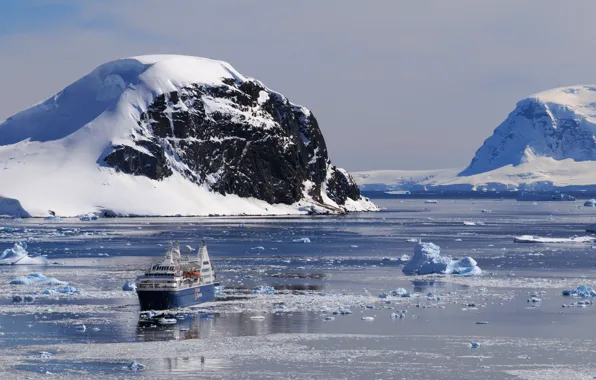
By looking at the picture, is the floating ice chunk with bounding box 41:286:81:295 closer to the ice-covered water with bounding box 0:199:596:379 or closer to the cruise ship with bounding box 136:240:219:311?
the ice-covered water with bounding box 0:199:596:379

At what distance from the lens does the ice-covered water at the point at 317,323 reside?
36.2m

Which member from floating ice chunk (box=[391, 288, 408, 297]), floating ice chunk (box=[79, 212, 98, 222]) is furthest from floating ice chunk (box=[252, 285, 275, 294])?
floating ice chunk (box=[79, 212, 98, 222])

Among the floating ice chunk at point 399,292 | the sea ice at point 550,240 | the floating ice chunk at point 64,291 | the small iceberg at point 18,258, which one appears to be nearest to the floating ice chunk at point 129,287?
the floating ice chunk at point 64,291

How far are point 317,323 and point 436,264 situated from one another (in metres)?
23.9

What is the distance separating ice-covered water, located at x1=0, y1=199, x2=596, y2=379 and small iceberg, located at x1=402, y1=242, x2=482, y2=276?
2.97 ft

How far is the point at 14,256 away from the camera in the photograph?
251 ft

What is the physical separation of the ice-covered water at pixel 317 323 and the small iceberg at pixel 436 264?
0.91 m

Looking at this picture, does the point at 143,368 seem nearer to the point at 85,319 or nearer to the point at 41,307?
the point at 85,319

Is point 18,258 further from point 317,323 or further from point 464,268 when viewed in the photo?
point 317,323

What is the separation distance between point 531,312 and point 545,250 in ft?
150

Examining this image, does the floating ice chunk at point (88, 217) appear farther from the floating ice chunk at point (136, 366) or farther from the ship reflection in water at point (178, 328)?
the floating ice chunk at point (136, 366)

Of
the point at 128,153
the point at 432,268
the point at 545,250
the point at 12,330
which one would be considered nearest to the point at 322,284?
the point at 432,268

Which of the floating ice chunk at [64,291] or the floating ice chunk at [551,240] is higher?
the floating ice chunk at [551,240]

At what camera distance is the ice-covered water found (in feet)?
119
